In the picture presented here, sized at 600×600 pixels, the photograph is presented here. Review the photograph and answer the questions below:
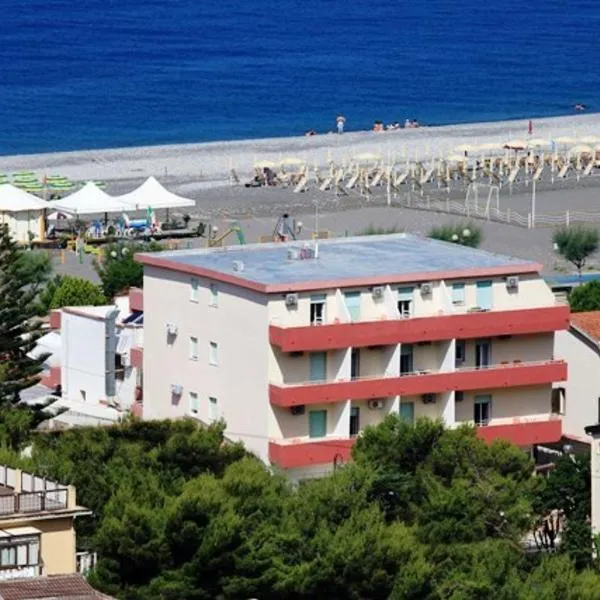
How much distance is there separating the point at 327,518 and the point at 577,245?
32.2m

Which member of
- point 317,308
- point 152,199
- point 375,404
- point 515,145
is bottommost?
point 375,404

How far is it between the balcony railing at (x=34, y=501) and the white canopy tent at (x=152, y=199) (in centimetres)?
4444

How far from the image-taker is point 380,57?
567ft

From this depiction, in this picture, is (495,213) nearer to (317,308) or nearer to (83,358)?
(83,358)

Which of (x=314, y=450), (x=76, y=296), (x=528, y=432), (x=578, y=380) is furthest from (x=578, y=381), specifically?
(x=76, y=296)

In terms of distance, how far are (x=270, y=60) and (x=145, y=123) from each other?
41.5 meters

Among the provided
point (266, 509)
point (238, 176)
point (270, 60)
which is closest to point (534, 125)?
point (238, 176)

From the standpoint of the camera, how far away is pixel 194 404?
4819 centimetres

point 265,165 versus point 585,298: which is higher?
point 585,298

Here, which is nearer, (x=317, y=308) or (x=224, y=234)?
(x=317, y=308)

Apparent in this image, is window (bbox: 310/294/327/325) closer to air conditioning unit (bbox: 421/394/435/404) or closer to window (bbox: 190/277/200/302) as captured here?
air conditioning unit (bbox: 421/394/435/404)

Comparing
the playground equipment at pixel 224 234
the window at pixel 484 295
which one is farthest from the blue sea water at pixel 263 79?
the window at pixel 484 295

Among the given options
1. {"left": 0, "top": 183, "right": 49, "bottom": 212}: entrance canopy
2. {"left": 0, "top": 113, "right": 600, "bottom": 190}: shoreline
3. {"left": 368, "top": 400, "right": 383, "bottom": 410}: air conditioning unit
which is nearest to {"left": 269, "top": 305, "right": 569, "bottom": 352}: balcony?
{"left": 368, "top": 400, "right": 383, "bottom": 410}: air conditioning unit

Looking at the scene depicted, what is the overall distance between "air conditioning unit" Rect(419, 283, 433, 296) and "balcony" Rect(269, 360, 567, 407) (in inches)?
49.4
